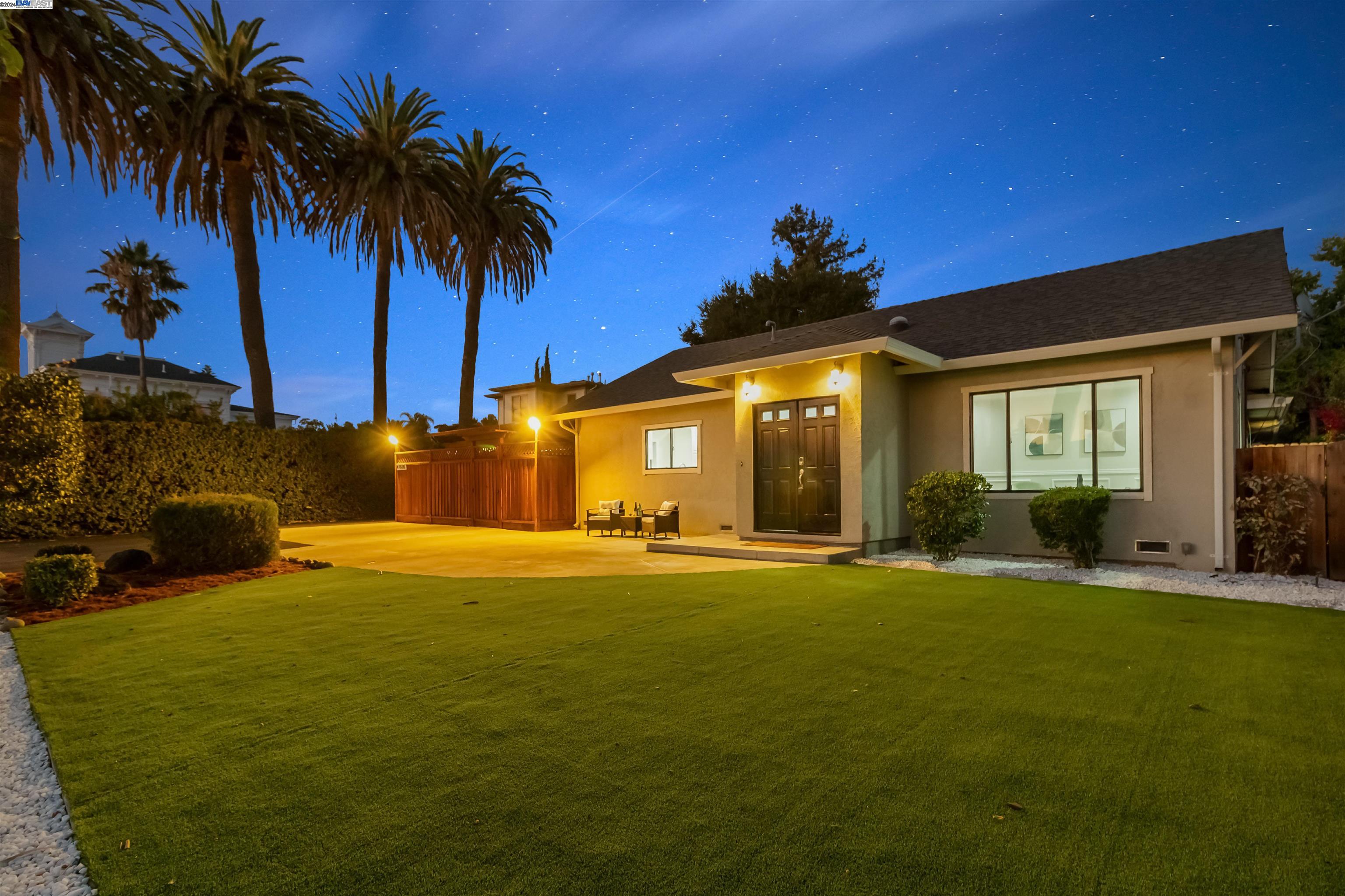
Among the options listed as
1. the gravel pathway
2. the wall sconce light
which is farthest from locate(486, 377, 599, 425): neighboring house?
the gravel pathway

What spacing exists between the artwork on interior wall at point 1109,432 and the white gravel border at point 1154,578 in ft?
5.76

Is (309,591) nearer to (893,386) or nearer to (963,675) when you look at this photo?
(963,675)

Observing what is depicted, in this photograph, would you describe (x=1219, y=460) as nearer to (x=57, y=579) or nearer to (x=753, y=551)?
(x=753, y=551)

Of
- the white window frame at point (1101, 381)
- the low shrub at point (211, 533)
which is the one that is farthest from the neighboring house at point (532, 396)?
the white window frame at point (1101, 381)

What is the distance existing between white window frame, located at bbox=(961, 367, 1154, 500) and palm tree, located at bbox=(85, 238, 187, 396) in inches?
1469

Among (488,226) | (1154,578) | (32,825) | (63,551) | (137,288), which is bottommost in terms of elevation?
(1154,578)

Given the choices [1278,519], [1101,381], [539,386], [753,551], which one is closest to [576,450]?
[753,551]

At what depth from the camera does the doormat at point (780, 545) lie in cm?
976

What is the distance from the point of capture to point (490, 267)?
23109mm

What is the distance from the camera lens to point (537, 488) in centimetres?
1498

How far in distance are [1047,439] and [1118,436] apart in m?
1.19

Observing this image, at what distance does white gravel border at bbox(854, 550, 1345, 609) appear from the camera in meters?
6.46

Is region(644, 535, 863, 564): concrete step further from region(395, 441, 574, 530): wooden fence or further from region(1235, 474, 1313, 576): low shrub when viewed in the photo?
region(395, 441, 574, 530): wooden fence

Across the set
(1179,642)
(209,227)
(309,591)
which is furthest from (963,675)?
(209,227)
